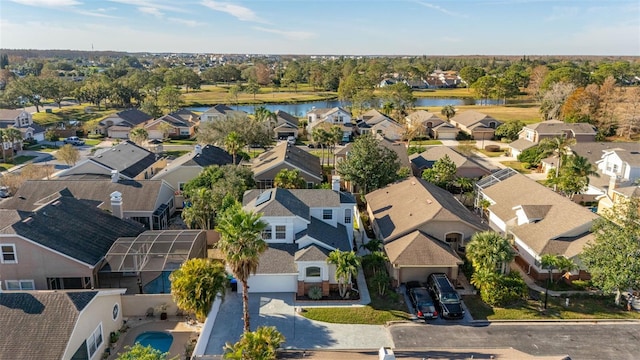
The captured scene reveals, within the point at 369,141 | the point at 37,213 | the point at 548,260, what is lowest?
the point at 548,260

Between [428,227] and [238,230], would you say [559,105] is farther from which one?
[238,230]

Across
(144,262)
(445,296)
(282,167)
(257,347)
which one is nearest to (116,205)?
(144,262)

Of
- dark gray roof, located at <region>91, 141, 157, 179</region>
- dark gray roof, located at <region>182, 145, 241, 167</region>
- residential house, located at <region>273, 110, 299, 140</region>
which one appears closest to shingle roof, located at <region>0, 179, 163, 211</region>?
dark gray roof, located at <region>182, 145, 241, 167</region>

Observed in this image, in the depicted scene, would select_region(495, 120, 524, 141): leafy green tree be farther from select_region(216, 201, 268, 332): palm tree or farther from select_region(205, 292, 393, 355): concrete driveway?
select_region(216, 201, 268, 332): palm tree

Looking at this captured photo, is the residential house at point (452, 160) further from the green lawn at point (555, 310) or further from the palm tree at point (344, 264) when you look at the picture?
the palm tree at point (344, 264)

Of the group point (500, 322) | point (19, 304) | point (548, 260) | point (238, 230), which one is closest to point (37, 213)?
point (19, 304)

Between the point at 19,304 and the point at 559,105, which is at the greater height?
the point at 559,105

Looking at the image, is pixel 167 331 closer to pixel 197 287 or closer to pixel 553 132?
pixel 197 287
